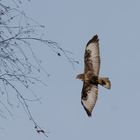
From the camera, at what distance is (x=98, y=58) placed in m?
6.18

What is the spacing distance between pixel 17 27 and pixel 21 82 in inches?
26.5

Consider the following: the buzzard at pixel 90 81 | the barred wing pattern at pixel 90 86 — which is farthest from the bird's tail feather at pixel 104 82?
the barred wing pattern at pixel 90 86

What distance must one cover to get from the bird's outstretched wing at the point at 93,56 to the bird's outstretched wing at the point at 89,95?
195mm

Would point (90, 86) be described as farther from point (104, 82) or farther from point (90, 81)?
point (104, 82)

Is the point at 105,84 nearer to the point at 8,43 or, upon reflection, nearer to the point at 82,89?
the point at 82,89

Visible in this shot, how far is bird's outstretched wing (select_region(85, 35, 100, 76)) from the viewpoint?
5.77 meters

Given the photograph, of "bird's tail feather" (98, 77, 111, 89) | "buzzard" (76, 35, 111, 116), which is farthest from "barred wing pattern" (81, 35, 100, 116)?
"bird's tail feather" (98, 77, 111, 89)

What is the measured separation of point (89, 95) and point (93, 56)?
613 millimetres

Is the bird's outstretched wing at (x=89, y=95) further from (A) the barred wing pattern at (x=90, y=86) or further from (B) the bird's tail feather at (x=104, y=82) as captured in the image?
(B) the bird's tail feather at (x=104, y=82)

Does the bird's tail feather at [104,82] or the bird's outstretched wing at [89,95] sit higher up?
the bird's tail feather at [104,82]

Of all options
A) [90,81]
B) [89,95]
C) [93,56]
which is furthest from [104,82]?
[93,56]

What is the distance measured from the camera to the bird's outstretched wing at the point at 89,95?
571 centimetres

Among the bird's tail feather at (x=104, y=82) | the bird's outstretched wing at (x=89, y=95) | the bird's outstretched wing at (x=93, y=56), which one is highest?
the bird's outstretched wing at (x=93, y=56)

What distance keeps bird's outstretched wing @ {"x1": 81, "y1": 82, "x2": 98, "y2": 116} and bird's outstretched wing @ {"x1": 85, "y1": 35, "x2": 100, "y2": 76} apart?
0.64 ft
